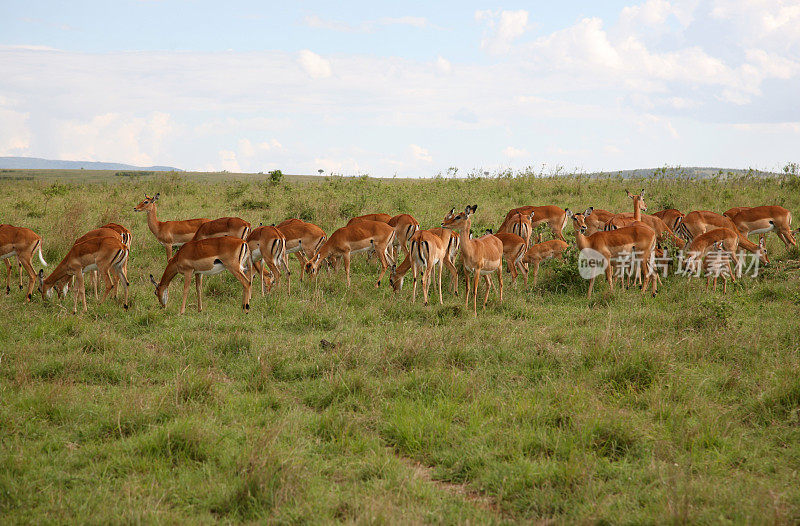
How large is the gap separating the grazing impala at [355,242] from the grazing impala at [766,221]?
23.0 ft

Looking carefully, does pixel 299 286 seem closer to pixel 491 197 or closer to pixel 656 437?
pixel 656 437

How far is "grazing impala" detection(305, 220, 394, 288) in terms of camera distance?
10023 mm

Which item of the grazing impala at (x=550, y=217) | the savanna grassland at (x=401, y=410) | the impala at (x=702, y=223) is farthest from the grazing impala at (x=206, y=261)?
the impala at (x=702, y=223)

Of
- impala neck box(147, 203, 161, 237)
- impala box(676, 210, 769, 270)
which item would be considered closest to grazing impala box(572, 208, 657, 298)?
impala box(676, 210, 769, 270)

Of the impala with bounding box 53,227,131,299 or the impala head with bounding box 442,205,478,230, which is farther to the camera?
the impala head with bounding box 442,205,478,230

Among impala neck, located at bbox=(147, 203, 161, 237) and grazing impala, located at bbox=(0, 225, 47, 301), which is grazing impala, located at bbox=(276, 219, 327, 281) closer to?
impala neck, located at bbox=(147, 203, 161, 237)

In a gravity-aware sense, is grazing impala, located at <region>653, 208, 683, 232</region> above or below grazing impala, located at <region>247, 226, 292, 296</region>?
above

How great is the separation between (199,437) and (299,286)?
5614 mm

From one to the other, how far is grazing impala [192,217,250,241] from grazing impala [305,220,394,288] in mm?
1250

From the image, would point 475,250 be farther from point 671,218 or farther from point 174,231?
point 671,218

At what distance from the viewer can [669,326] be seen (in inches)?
285

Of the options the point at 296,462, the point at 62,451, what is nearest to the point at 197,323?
the point at 62,451

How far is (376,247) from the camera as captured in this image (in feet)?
33.8

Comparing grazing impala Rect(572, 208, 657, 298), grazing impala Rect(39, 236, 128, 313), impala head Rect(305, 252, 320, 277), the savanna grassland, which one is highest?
grazing impala Rect(572, 208, 657, 298)
